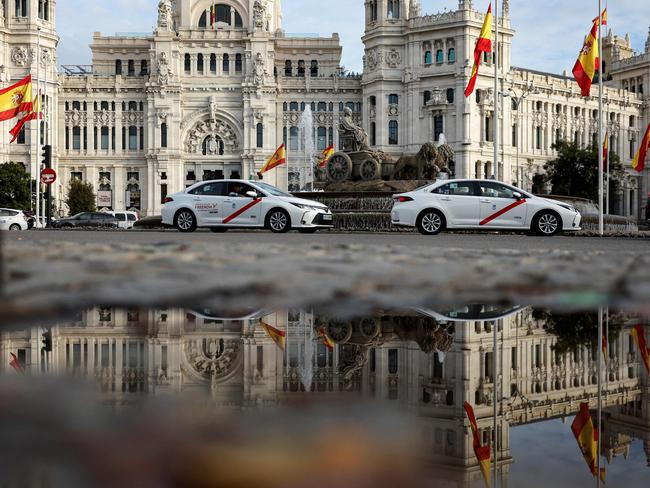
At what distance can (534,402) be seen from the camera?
7.14 feet

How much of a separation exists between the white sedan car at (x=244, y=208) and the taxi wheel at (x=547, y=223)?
4980 mm

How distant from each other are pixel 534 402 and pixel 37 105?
4600cm

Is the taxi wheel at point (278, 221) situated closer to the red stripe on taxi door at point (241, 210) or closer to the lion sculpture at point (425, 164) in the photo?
the red stripe on taxi door at point (241, 210)

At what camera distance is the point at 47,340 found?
2.47m

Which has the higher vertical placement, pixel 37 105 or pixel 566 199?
pixel 37 105

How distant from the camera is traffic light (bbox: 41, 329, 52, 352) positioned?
2402mm

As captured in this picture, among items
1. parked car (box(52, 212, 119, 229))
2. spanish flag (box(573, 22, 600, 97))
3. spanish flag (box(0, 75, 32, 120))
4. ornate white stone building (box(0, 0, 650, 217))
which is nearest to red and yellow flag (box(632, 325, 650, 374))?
spanish flag (box(573, 22, 600, 97))

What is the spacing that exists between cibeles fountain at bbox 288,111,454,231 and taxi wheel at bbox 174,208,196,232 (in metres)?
7.28

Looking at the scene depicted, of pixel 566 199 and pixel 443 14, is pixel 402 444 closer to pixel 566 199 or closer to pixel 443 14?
pixel 566 199

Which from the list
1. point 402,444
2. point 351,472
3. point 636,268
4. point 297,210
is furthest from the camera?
point 297,210

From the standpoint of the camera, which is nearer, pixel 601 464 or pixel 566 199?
pixel 601 464

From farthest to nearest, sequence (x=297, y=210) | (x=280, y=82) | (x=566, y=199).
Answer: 1. (x=280, y=82)
2. (x=566, y=199)
3. (x=297, y=210)

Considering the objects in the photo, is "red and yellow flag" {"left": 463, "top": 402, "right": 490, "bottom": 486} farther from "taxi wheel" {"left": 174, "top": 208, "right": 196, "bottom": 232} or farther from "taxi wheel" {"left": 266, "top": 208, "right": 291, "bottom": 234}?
"taxi wheel" {"left": 174, "top": 208, "right": 196, "bottom": 232}

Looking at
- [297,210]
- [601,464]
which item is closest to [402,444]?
[601,464]
